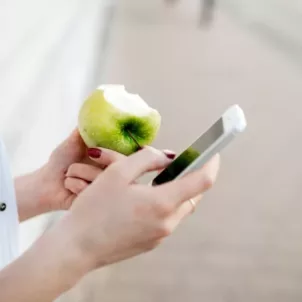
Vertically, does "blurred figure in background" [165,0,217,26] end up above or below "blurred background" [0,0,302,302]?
above

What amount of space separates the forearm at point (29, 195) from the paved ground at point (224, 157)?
48 cm

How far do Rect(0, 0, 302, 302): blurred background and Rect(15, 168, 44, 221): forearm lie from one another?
0.57 ft

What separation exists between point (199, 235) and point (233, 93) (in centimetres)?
67

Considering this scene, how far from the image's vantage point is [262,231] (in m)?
1.23

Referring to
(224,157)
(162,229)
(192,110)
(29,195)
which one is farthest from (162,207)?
(192,110)

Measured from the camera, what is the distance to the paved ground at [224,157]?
A: 1.11 m

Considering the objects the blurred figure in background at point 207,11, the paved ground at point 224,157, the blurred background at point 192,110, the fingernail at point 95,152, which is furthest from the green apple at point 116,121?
the blurred figure in background at point 207,11

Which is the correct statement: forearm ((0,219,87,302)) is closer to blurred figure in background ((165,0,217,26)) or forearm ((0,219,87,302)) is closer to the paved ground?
the paved ground

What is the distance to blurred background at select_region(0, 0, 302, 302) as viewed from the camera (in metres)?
0.93

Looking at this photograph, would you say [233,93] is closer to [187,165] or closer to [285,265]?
[285,265]

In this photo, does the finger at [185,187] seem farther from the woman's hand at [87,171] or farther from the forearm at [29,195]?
the forearm at [29,195]

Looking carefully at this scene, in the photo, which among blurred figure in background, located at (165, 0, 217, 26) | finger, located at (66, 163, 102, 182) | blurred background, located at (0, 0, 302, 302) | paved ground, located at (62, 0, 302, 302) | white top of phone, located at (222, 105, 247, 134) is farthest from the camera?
blurred figure in background, located at (165, 0, 217, 26)

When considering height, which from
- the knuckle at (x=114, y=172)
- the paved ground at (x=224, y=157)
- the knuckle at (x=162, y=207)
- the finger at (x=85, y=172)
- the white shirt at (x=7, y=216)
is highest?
the knuckle at (x=114, y=172)

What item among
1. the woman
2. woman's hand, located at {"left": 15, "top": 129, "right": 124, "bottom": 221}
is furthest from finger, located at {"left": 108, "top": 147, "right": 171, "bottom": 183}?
woman's hand, located at {"left": 15, "top": 129, "right": 124, "bottom": 221}
